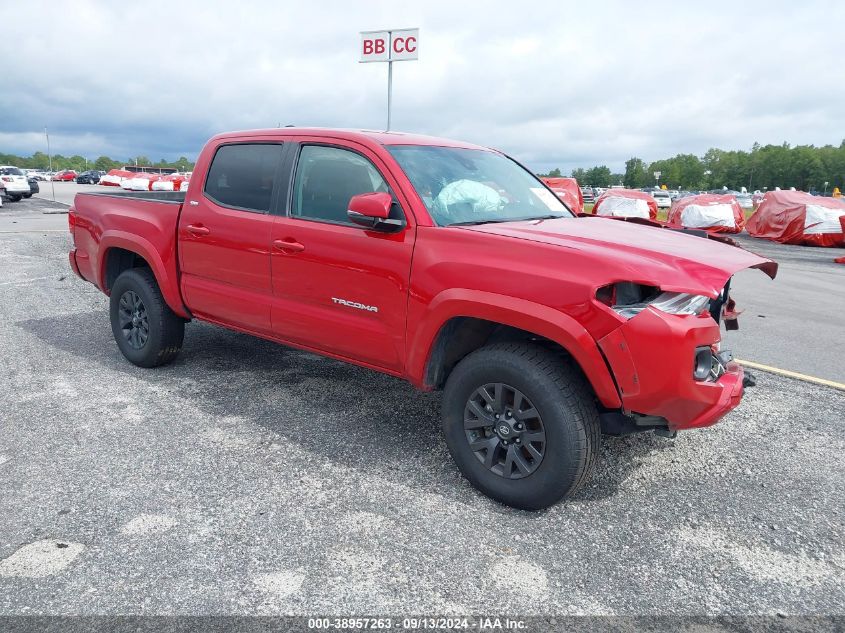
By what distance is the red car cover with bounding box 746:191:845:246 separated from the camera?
20.5 meters

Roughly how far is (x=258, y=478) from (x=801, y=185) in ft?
582

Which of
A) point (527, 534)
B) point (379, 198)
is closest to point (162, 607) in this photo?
point (527, 534)

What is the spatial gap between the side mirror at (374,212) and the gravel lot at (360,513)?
4.36ft

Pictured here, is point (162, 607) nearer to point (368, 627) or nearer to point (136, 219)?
point (368, 627)

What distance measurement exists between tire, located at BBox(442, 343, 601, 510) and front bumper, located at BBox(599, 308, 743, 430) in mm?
255

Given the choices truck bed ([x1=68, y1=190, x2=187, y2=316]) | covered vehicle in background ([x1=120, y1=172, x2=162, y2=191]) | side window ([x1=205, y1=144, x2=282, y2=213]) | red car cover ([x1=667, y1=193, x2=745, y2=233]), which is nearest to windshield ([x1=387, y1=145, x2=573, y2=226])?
side window ([x1=205, y1=144, x2=282, y2=213])

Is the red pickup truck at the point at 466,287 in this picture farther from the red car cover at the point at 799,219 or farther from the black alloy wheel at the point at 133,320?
the red car cover at the point at 799,219

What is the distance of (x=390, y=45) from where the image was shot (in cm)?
1255

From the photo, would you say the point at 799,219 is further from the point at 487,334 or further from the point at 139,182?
the point at 139,182

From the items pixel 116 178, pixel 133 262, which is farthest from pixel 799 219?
pixel 116 178

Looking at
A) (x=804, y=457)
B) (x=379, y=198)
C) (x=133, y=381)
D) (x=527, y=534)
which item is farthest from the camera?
(x=133, y=381)

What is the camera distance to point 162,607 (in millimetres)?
2514

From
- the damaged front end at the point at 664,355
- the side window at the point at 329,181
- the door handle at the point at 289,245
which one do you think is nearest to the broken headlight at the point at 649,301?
the damaged front end at the point at 664,355

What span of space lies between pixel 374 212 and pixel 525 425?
1.32 m
